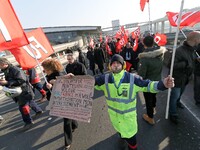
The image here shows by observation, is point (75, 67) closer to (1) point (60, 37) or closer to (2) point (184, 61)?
(2) point (184, 61)

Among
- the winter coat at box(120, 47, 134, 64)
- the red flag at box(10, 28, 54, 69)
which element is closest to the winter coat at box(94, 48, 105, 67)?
the winter coat at box(120, 47, 134, 64)

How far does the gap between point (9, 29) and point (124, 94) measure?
2.18m

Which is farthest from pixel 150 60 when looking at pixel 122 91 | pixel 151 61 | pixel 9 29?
pixel 9 29

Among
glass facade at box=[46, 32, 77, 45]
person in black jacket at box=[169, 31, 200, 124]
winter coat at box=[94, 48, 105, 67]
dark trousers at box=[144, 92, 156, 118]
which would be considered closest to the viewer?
person in black jacket at box=[169, 31, 200, 124]

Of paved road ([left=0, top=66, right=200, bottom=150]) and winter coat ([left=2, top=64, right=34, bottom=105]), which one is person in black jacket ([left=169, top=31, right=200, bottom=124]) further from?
winter coat ([left=2, top=64, right=34, bottom=105])

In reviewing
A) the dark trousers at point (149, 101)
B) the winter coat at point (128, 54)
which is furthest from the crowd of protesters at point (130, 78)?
the winter coat at point (128, 54)

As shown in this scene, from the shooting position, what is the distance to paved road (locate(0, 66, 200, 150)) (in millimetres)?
3080

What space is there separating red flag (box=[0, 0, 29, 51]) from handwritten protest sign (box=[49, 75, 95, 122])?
102cm

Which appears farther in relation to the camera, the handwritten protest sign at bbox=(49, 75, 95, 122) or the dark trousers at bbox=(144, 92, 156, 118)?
the dark trousers at bbox=(144, 92, 156, 118)

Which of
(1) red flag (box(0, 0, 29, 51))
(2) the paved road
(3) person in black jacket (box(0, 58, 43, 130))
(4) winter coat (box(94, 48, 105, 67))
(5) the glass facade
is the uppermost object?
(1) red flag (box(0, 0, 29, 51))

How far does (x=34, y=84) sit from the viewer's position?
637cm

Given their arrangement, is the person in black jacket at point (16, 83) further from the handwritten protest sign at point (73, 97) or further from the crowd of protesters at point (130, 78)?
the handwritten protest sign at point (73, 97)

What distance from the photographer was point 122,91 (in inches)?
86.0

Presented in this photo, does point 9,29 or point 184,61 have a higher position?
point 9,29
